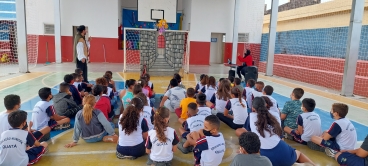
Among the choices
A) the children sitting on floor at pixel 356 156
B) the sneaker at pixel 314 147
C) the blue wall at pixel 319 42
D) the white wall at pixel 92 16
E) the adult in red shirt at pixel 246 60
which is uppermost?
the white wall at pixel 92 16

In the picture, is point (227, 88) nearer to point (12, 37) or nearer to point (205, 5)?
point (205, 5)

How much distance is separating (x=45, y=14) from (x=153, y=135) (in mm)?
14494

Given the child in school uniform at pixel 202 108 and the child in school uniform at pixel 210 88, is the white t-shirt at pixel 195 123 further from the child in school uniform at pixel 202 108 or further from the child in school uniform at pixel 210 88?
the child in school uniform at pixel 210 88

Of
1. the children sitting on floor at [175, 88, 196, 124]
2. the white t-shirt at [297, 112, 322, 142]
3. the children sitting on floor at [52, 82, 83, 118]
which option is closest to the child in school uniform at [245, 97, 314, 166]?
the white t-shirt at [297, 112, 322, 142]

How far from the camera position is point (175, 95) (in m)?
5.09

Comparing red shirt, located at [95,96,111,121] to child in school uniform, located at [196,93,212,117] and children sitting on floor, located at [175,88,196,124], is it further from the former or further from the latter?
child in school uniform, located at [196,93,212,117]

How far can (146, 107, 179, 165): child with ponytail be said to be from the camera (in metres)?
2.74

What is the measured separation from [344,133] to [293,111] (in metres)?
1.01

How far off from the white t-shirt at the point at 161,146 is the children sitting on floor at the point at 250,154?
957 mm

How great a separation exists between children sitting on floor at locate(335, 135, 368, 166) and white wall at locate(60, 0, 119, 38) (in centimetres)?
1466

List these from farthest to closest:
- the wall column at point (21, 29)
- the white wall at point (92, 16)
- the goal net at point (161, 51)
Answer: the white wall at point (92, 16), the goal net at point (161, 51), the wall column at point (21, 29)

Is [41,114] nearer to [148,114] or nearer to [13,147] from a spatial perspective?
[13,147]

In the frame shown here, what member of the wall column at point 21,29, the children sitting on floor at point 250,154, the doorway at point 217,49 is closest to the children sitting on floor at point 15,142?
the children sitting on floor at point 250,154

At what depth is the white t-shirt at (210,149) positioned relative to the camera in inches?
103
